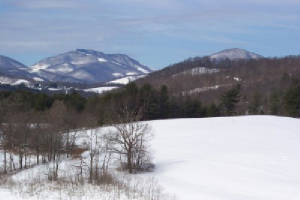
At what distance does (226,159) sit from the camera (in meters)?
32.6

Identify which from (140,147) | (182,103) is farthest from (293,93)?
(140,147)

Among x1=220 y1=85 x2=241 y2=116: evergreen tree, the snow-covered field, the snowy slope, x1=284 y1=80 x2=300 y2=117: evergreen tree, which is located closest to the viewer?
the snow-covered field

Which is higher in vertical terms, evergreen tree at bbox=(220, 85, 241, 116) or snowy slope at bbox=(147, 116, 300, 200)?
evergreen tree at bbox=(220, 85, 241, 116)

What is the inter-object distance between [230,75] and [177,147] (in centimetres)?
15816

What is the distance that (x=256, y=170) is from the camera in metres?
28.4

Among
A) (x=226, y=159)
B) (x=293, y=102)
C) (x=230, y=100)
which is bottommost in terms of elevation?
(x=226, y=159)

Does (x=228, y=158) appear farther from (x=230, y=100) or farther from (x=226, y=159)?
(x=230, y=100)

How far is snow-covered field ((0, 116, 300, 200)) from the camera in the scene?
2231 centimetres

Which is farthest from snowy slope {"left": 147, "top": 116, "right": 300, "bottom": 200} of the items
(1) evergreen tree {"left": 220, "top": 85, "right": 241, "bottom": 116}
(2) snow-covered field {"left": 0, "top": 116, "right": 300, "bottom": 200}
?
(1) evergreen tree {"left": 220, "top": 85, "right": 241, "bottom": 116}

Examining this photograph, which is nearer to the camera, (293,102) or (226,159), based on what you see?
(226,159)

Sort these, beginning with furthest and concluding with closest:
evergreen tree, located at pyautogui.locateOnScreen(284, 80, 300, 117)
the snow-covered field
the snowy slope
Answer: evergreen tree, located at pyautogui.locateOnScreen(284, 80, 300, 117)
the snowy slope
the snow-covered field

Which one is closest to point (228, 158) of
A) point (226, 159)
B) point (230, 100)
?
point (226, 159)

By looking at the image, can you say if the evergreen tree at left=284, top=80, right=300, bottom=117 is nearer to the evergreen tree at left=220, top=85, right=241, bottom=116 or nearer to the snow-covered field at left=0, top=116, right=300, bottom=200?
the evergreen tree at left=220, top=85, right=241, bottom=116

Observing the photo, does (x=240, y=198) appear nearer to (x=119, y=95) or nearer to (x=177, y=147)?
(x=177, y=147)
